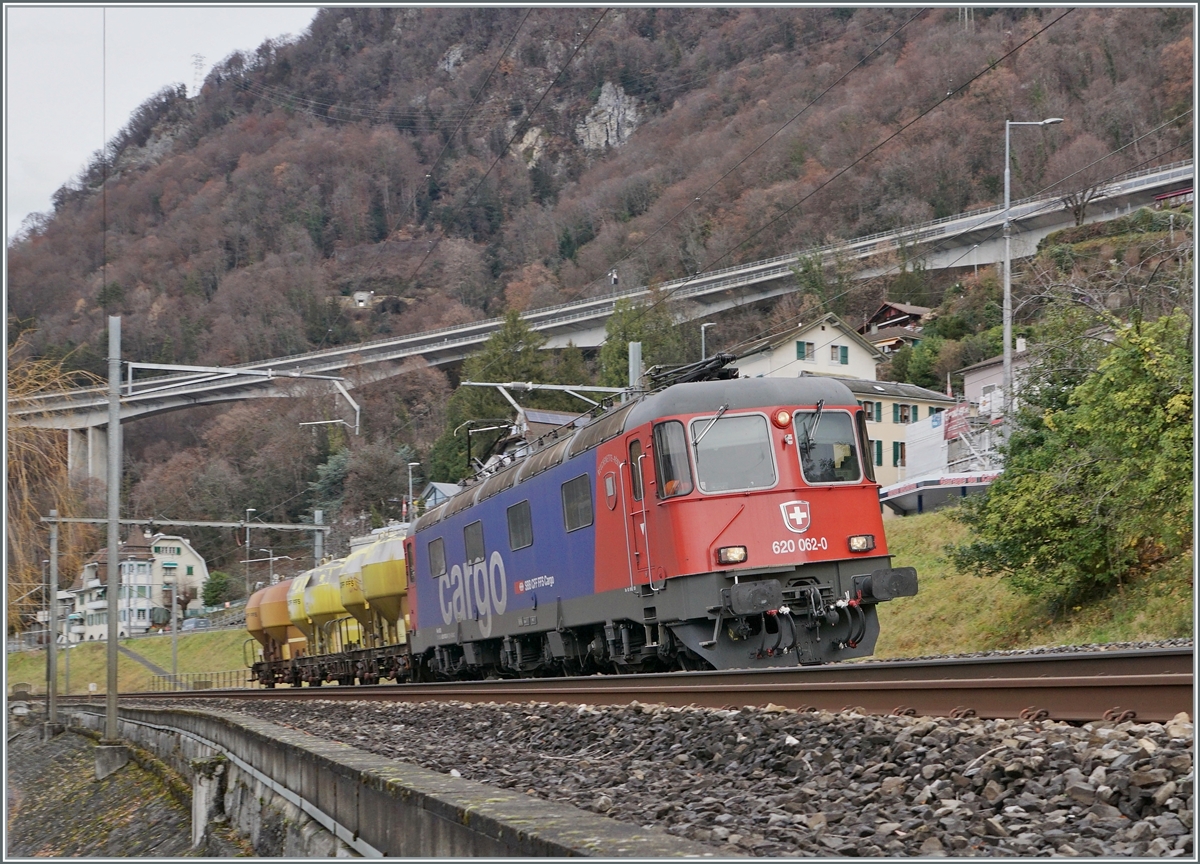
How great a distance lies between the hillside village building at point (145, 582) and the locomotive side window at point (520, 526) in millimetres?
86642

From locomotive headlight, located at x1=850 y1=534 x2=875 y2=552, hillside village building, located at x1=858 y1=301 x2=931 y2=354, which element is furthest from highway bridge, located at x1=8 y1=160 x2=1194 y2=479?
locomotive headlight, located at x1=850 y1=534 x2=875 y2=552

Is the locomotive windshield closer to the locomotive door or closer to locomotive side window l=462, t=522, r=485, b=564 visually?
the locomotive door

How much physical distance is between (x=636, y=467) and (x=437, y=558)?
9097mm

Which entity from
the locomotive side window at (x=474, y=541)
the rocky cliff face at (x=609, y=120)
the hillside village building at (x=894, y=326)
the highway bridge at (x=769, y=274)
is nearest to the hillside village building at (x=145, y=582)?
the highway bridge at (x=769, y=274)

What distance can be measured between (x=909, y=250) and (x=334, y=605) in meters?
56.9

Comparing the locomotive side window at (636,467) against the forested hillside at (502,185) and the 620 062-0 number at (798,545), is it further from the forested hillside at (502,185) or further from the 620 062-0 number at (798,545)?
the forested hillside at (502,185)

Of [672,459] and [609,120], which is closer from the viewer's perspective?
[672,459]

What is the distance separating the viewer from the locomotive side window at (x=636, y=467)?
46.3 ft

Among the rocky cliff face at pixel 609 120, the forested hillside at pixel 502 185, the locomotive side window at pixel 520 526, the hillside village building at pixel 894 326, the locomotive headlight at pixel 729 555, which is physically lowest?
the locomotive headlight at pixel 729 555

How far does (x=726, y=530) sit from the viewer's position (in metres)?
13.3

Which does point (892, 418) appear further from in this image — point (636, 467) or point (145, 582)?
point (145, 582)

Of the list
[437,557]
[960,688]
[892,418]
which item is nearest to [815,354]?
[892,418]

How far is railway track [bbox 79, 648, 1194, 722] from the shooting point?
7.25 meters

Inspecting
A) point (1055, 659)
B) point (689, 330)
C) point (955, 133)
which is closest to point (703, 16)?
point (955, 133)
